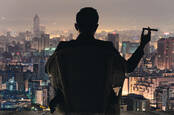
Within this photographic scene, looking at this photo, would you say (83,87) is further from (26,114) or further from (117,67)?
(26,114)

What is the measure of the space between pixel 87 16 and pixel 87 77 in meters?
0.20

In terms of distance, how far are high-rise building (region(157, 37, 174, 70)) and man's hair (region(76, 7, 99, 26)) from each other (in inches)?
712

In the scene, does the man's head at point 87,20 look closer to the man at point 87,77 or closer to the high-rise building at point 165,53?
the man at point 87,77

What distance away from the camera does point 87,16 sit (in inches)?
35.9

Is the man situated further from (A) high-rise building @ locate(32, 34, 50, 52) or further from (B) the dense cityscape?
(A) high-rise building @ locate(32, 34, 50, 52)

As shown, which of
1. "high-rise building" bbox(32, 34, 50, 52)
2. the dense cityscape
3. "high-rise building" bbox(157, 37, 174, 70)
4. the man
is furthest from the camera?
"high-rise building" bbox(32, 34, 50, 52)

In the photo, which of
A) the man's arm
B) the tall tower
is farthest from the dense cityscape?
the man's arm

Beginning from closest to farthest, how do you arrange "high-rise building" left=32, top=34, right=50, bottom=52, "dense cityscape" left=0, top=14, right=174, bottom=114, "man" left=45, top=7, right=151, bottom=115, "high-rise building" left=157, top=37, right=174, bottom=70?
"man" left=45, top=7, right=151, bottom=115 < "dense cityscape" left=0, top=14, right=174, bottom=114 < "high-rise building" left=157, top=37, right=174, bottom=70 < "high-rise building" left=32, top=34, right=50, bottom=52

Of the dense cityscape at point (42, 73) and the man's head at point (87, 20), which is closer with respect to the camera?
the man's head at point (87, 20)

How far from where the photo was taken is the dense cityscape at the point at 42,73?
10859 millimetres

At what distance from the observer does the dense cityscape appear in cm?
1086

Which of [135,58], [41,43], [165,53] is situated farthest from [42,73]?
[135,58]

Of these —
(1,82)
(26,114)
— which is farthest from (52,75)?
(1,82)

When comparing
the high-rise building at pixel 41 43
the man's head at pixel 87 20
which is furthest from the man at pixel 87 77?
the high-rise building at pixel 41 43
